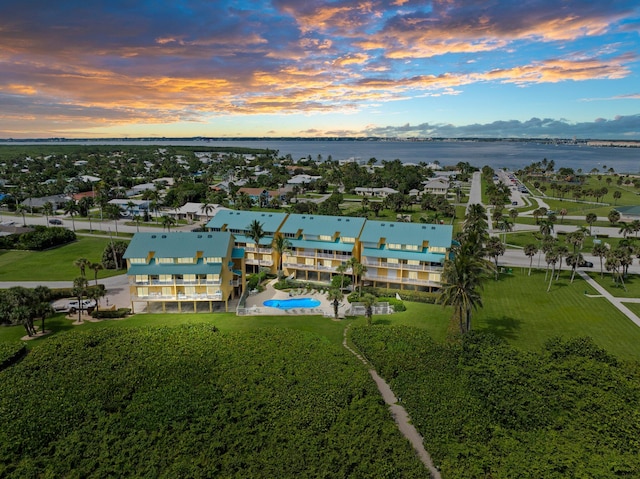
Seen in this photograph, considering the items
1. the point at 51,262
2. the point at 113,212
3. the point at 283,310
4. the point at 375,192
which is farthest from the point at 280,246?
the point at 375,192

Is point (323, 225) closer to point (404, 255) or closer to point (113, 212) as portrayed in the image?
point (404, 255)

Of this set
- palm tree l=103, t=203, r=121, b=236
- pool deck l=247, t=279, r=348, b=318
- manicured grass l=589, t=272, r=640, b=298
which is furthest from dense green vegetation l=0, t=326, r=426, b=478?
palm tree l=103, t=203, r=121, b=236

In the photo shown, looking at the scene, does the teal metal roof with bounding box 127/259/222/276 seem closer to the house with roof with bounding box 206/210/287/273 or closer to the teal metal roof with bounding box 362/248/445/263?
the house with roof with bounding box 206/210/287/273

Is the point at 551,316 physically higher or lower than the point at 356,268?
lower

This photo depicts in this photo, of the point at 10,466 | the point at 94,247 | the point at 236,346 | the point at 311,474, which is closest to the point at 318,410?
the point at 311,474

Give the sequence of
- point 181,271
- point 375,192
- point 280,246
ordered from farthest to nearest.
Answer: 1. point 375,192
2. point 280,246
3. point 181,271
